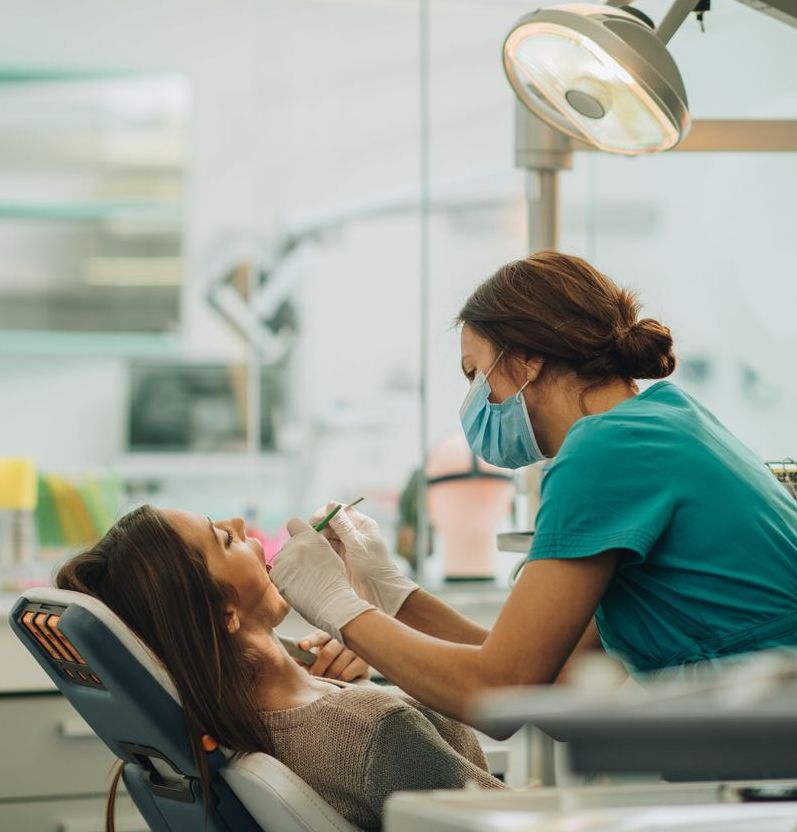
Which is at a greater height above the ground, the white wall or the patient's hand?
the white wall

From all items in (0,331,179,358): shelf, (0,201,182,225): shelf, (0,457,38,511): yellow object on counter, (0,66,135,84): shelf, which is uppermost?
(0,66,135,84): shelf

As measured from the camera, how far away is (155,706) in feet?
3.99

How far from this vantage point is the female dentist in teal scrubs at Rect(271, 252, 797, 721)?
4.01 feet

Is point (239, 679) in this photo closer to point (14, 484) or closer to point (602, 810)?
point (602, 810)

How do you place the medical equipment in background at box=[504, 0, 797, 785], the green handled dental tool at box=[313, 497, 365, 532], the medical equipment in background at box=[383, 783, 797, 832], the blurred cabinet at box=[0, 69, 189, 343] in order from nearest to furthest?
the medical equipment in background at box=[383, 783, 797, 832] < the green handled dental tool at box=[313, 497, 365, 532] < the medical equipment in background at box=[504, 0, 797, 785] < the blurred cabinet at box=[0, 69, 189, 343]

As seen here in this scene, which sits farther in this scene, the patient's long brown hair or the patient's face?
the patient's face

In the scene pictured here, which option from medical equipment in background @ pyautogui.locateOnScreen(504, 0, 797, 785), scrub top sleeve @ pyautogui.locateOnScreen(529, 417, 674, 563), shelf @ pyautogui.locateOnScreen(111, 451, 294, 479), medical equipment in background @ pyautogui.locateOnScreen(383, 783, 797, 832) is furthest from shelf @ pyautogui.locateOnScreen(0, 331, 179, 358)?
medical equipment in background @ pyautogui.locateOnScreen(383, 783, 797, 832)

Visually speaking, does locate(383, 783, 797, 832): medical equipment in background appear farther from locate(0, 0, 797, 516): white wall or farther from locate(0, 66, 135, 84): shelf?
locate(0, 66, 135, 84): shelf

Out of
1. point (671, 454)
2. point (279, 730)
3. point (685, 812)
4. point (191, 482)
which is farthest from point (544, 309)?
point (191, 482)

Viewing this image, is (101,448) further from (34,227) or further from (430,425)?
(430,425)

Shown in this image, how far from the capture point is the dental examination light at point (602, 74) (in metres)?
1.49

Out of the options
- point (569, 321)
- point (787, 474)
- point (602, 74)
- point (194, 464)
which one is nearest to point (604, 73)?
point (602, 74)

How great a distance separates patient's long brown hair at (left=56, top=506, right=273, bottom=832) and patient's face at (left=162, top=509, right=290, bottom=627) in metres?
0.02

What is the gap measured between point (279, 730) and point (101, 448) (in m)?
2.16
